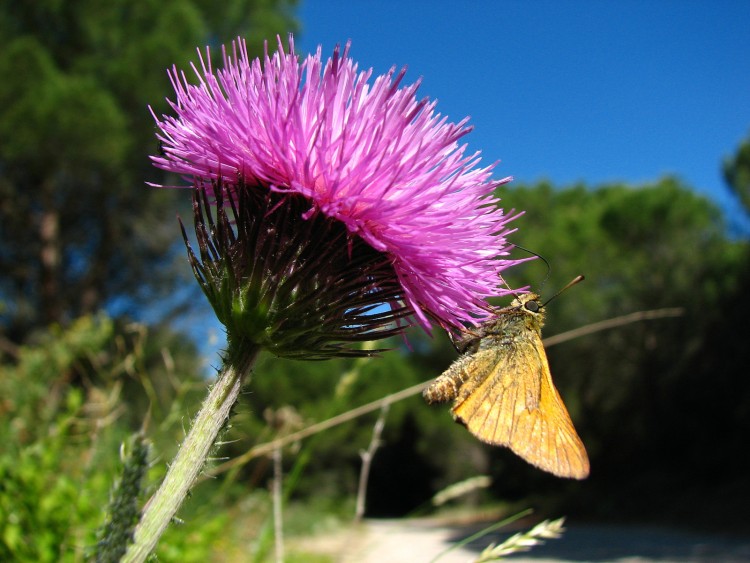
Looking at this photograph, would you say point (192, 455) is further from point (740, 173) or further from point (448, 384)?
point (740, 173)

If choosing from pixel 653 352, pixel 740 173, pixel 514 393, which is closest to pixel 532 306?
pixel 514 393

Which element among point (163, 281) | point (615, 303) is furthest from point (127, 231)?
point (615, 303)

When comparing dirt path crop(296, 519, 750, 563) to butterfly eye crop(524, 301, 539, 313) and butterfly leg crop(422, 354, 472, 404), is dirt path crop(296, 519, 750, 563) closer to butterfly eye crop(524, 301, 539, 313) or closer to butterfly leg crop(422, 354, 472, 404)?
butterfly eye crop(524, 301, 539, 313)

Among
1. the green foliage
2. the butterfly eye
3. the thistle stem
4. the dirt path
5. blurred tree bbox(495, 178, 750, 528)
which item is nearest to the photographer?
the thistle stem

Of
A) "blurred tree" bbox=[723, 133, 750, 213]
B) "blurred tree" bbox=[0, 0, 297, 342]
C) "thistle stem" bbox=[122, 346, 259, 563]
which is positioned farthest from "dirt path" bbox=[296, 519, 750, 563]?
"blurred tree" bbox=[723, 133, 750, 213]

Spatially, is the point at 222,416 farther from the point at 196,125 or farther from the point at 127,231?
the point at 127,231
